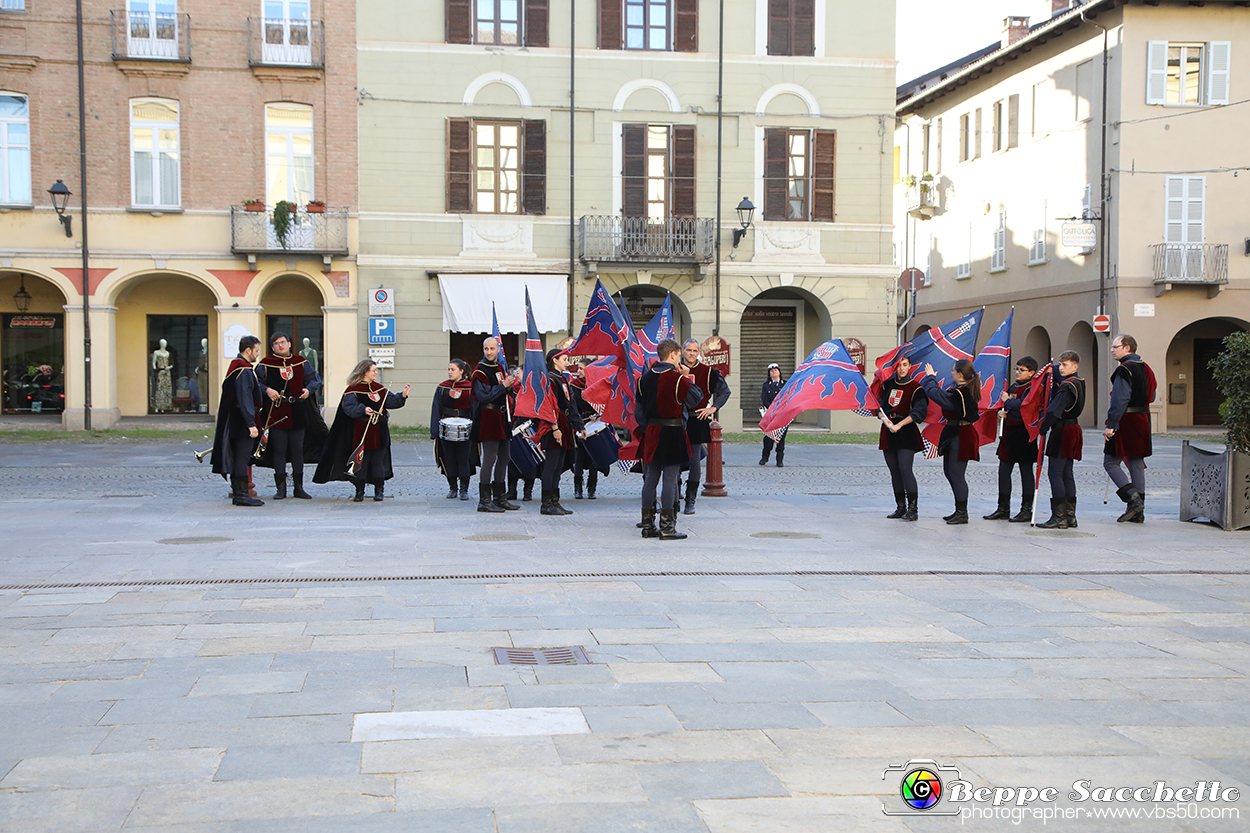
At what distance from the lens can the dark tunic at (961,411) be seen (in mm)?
11734

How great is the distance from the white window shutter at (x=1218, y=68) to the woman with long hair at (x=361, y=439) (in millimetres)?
26037

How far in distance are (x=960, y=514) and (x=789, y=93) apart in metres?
18.8

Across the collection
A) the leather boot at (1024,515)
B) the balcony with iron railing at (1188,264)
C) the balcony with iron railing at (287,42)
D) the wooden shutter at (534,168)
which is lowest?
the leather boot at (1024,515)

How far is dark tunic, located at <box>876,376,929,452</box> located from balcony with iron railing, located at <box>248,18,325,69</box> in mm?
19178

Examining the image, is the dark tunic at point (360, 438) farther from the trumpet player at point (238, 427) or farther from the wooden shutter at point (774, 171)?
the wooden shutter at point (774, 171)

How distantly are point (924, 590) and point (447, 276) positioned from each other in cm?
2096

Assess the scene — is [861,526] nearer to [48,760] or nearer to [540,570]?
[540,570]

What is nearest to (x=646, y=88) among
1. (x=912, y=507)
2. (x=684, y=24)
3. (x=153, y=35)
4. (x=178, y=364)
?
(x=684, y=24)

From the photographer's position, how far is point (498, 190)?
27844 mm

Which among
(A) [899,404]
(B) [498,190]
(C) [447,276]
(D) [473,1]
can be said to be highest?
(D) [473,1]

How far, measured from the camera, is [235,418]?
12727mm

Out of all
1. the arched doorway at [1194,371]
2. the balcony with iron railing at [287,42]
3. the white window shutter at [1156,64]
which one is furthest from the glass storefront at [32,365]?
the arched doorway at [1194,371]

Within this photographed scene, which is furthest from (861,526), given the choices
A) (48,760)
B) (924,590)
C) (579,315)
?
(579,315)

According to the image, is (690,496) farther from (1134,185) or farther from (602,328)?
(1134,185)
